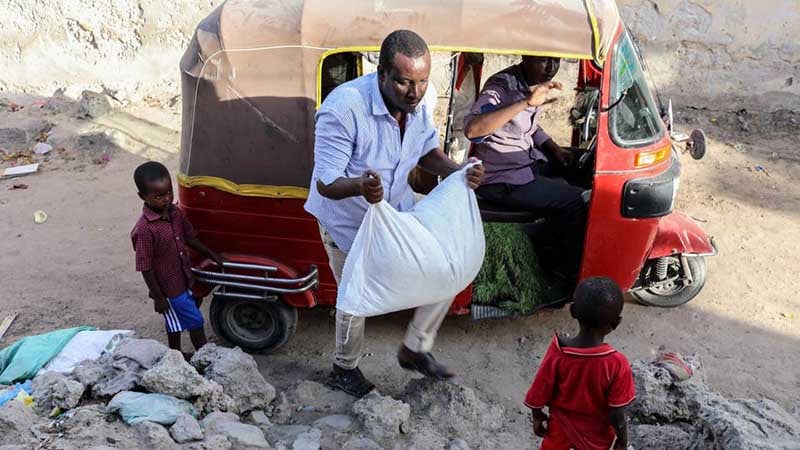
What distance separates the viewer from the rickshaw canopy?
151 inches

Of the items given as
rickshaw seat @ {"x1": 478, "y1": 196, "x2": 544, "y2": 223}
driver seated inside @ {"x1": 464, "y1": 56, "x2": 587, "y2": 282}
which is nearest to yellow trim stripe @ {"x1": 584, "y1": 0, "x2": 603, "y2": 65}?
driver seated inside @ {"x1": 464, "y1": 56, "x2": 587, "y2": 282}

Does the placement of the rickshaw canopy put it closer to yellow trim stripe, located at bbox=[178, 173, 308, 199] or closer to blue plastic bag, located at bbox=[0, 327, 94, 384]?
yellow trim stripe, located at bbox=[178, 173, 308, 199]

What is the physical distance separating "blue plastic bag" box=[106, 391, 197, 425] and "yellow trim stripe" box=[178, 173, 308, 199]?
1273mm

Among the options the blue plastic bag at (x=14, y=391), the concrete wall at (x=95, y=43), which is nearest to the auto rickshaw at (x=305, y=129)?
the blue plastic bag at (x=14, y=391)

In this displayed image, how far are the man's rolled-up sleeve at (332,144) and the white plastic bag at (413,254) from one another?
243 mm

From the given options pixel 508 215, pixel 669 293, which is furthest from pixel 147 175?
pixel 669 293

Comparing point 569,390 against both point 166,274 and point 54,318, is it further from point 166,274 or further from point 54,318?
point 54,318

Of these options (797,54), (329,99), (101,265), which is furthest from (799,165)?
(101,265)

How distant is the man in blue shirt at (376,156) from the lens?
307cm

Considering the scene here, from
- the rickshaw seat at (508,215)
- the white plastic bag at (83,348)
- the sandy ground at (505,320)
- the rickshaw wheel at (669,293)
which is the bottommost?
the sandy ground at (505,320)

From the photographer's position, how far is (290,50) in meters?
3.94

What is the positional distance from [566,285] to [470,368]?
805 millimetres

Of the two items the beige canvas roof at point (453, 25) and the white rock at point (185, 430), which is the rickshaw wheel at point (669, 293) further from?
the white rock at point (185, 430)

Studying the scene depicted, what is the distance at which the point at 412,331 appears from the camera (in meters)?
3.78
